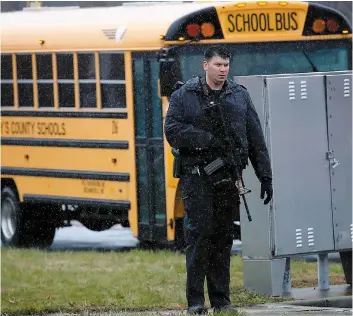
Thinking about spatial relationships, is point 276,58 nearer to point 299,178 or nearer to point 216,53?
point 299,178

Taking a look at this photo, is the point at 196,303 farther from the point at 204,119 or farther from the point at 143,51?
the point at 143,51

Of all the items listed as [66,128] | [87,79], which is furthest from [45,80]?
[87,79]

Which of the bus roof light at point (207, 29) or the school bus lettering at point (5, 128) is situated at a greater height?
the bus roof light at point (207, 29)

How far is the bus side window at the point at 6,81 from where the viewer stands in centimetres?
1633

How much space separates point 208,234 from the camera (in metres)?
9.02

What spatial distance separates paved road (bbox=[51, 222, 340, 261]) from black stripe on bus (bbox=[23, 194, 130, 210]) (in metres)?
0.71

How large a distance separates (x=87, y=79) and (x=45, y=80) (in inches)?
33.6

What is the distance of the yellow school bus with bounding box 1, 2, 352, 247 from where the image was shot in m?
14.1

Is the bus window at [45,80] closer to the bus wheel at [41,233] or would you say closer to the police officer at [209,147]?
the bus wheel at [41,233]

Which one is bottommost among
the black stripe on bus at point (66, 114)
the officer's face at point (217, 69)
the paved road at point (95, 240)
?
the paved road at point (95, 240)

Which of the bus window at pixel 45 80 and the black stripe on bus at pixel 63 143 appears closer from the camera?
→ the black stripe on bus at pixel 63 143

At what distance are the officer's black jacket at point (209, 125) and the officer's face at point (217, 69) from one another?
10cm

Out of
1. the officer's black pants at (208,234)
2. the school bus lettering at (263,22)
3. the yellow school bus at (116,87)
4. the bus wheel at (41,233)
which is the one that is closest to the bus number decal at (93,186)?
the yellow school bus at (116,87)

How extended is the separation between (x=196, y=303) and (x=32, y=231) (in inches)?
298
